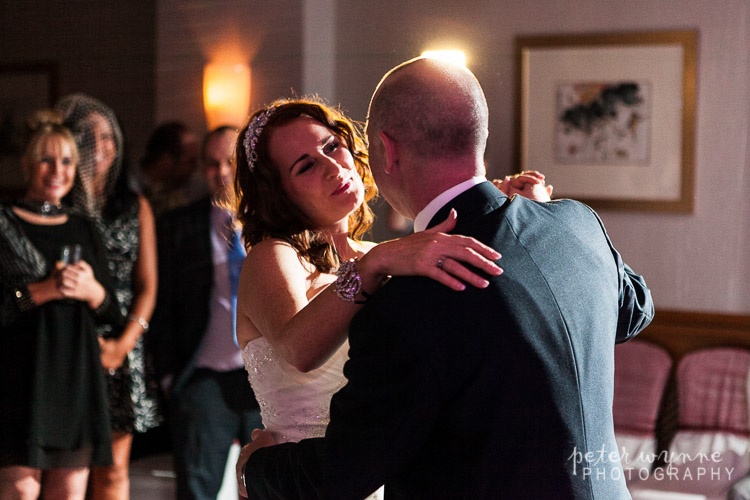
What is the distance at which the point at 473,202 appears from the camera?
40.3 inches

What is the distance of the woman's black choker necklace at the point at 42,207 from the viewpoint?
2471 mm

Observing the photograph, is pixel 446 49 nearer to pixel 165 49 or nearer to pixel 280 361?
pixel 165 49

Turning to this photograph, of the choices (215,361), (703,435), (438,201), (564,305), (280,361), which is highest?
(438,201)

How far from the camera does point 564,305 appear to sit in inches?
39.1

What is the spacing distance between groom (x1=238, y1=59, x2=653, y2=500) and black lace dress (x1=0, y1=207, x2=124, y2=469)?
1.65m

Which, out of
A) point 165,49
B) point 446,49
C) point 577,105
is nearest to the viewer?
point 446,49

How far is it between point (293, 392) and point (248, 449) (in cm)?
14

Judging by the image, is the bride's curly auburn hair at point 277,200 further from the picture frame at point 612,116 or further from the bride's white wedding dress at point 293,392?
the picture frame at point 612,116

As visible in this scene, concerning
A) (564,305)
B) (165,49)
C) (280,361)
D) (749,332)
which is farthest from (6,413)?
(749,332)

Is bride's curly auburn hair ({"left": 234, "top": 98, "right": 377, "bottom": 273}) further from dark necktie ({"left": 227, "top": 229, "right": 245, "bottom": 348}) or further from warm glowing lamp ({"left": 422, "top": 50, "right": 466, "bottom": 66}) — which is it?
dark necktie ({"left": 227, "top": 229, "right": 245, "bottom": 348})

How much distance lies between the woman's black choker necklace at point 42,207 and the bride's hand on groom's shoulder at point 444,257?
5.86 feet

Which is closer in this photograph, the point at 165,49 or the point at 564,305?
the point at 564,305

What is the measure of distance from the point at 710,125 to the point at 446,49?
868mm

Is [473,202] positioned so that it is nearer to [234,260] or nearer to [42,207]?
Answer: [234,260]
